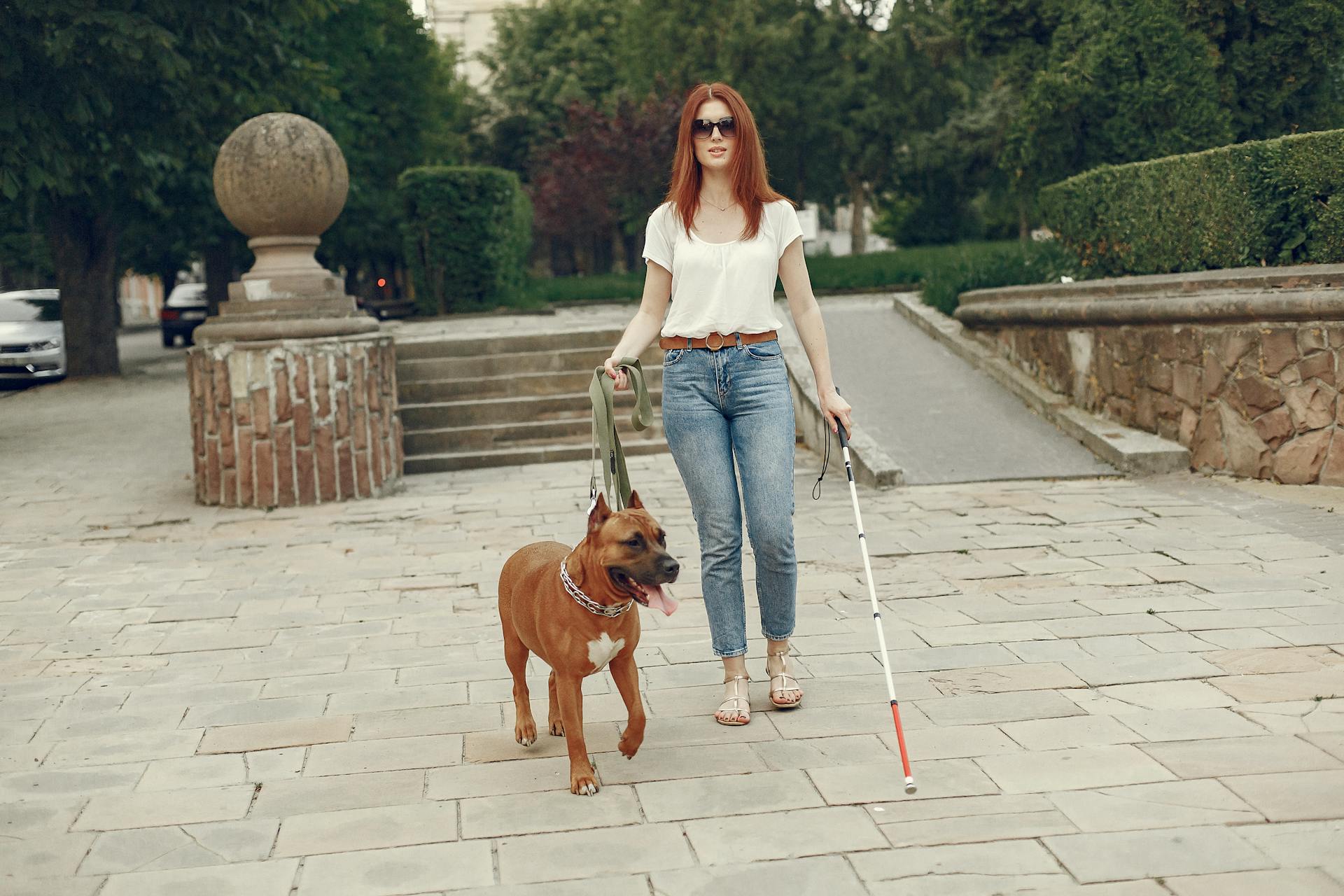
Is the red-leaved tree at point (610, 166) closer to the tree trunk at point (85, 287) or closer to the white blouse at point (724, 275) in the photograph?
the tree trunk at point (85, 287)

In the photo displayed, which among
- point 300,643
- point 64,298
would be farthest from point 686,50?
point 300,643

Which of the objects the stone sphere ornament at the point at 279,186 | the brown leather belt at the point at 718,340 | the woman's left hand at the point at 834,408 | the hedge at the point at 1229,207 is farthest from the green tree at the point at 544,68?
the woman's left hand at the point at 834,408

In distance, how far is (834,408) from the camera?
179 inches

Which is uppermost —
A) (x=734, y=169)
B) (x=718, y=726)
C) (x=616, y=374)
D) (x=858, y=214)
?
(x=858, y=214)

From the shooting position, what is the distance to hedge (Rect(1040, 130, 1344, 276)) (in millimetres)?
8664

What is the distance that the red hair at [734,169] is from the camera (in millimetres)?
4590

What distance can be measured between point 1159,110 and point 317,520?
10.2 m

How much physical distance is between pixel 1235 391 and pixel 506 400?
6069mm

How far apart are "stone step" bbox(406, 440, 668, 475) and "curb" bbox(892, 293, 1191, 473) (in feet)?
10.0

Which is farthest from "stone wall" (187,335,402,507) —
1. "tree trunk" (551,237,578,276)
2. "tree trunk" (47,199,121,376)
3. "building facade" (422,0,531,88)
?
"building facade" (422,0,531,88)

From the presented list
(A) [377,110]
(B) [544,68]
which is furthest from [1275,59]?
(B) [544,68]

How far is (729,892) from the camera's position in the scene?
322 cm

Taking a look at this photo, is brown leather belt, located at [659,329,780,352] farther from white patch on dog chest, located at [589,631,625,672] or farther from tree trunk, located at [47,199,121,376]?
tree trunk, located at [47,199,121,376]

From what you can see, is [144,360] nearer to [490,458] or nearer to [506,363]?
[506,363]
